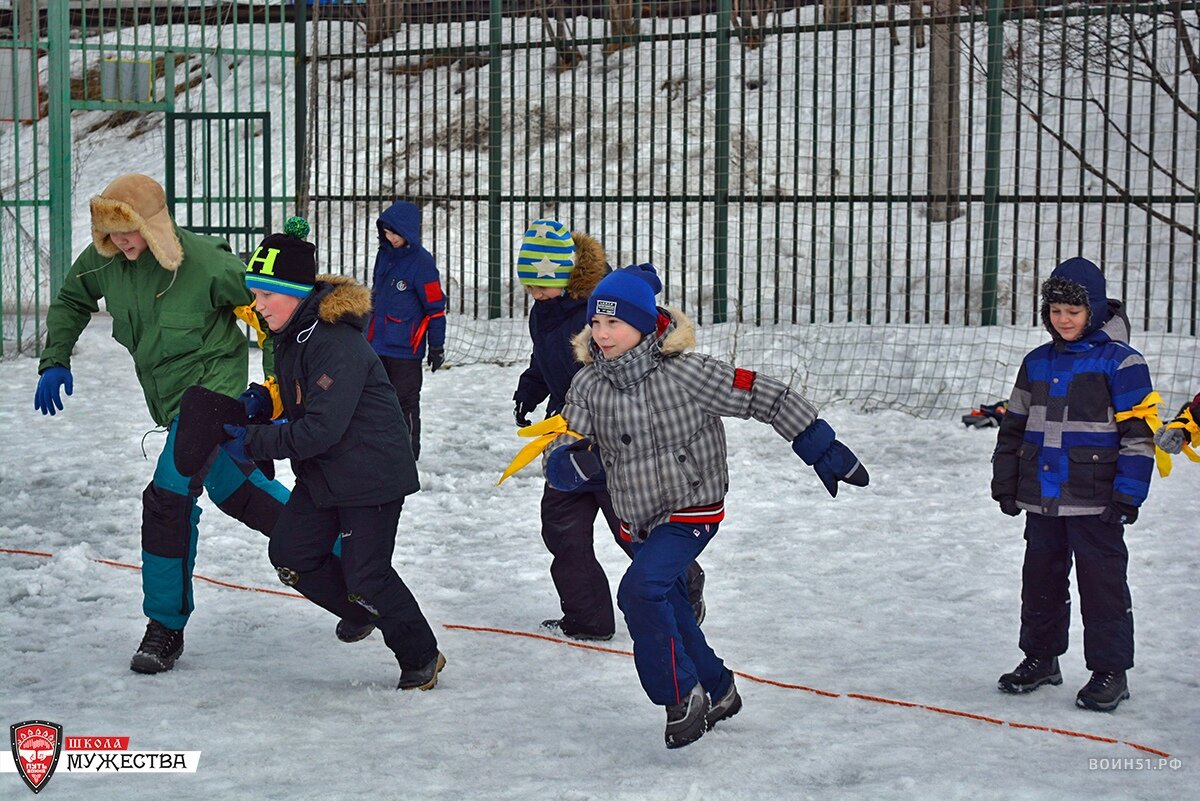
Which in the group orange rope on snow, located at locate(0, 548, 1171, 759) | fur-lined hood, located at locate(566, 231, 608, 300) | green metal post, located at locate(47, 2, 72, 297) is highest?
green metal post, located at locate(47, 2, 72, 297)

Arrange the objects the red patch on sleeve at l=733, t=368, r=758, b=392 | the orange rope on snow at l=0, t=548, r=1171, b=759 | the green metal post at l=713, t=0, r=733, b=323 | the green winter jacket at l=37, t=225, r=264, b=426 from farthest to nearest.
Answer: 1. the green metal post at l=713, t=0, r=733, b=323
2. the green winter jacket at l=37, t=225, r=264, b=426
3. the orange rope on snow at l=0, t=548, r=1171, b=759
4. the red patch on sleeve at l=733, t=368, r=758, b=392

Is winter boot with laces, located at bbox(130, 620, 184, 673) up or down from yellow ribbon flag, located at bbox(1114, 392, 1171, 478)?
down

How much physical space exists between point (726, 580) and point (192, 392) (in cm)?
267

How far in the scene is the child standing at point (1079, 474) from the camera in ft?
16.0

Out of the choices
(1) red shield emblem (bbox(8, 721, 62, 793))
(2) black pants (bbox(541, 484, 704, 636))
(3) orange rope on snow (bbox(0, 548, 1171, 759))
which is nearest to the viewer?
(1) red shield emblem (bbox(8, 721, 62, 793))

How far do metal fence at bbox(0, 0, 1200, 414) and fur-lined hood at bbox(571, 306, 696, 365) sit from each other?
6489 mm

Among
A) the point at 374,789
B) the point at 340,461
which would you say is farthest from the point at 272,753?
the point at 340,461

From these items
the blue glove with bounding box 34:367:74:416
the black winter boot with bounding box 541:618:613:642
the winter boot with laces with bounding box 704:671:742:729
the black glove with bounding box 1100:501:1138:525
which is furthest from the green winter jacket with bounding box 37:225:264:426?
the black glove with bounding box 1100:501:1138:525

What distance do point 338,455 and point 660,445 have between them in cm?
113

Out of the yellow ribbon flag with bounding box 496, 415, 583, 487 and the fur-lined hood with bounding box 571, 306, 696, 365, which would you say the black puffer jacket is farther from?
the fur-lined hood with bounding box 571, 306, 696, 365

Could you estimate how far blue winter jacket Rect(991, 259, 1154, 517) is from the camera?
4871 mm

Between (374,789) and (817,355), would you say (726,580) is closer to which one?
(374,789)

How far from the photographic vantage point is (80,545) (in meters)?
6.87

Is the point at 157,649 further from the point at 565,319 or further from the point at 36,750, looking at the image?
the point at 565,319
